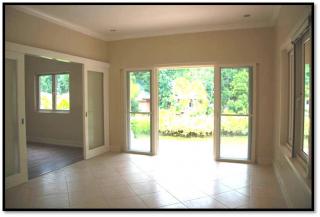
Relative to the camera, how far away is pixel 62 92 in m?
6.43

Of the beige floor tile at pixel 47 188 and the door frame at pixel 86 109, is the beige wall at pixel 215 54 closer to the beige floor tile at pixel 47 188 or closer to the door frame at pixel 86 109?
the door frame at pixel 86 109

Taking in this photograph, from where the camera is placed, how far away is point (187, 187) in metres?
3.35

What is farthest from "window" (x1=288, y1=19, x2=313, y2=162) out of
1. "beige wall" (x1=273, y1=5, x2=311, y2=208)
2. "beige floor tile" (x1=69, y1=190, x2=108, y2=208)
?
"beige floor tile" (x1=69, y1=190, x2=108, y2=208)

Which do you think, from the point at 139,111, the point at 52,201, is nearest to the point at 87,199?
the point at 52,201

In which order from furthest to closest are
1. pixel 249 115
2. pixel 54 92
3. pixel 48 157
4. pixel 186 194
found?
pixel 54 92, pixel 48 157, pixel 249 115, pixel 186 194

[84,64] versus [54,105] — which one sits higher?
[84,64]

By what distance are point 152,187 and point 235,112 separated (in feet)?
7.24

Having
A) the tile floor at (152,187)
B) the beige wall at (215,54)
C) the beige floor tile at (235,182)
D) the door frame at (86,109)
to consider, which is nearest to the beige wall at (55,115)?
the door frame at (86,109)

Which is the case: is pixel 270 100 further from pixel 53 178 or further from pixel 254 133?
pixel 53 178

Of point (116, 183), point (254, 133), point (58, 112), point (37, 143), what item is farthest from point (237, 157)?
point (37, 143)

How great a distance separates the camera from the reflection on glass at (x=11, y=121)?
331 centimetres

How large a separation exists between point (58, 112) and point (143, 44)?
10.1 feet

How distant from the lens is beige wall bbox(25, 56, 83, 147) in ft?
20.2

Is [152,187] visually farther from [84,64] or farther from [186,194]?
[84,64]
